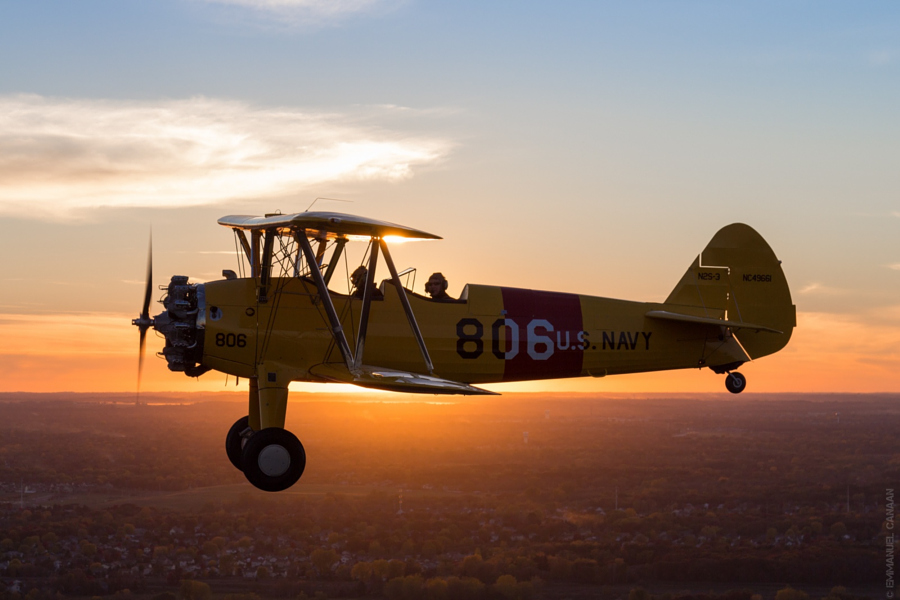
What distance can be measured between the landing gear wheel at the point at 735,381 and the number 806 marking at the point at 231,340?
981 centimetres

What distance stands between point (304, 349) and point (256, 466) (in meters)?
2.23

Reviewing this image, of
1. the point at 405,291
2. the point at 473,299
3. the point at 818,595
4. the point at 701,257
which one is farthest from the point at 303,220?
the point at 818,595

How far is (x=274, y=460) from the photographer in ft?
51.5

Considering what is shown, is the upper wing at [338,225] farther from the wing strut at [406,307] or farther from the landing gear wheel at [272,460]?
the landing gear wheel at [272,460]

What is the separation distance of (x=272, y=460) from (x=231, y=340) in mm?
2256

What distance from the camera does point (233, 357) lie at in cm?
1662

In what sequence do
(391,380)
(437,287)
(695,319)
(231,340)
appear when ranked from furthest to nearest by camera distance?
(695,319) < (437,287) < (231,340) < (391,380)

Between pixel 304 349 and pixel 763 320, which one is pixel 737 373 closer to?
pixel 763 320

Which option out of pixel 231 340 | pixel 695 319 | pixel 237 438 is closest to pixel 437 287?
pixel 231 340

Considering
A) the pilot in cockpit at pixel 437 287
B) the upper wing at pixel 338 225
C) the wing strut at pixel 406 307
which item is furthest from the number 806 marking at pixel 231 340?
the pilot in cockpit at pixel 437 287

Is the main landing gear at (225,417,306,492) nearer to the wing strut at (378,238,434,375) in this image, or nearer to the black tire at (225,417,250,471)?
the black tire at (225,417,250,471)

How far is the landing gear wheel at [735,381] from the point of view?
20.0 m

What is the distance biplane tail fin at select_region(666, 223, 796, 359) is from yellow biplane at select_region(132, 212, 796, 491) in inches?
31.8

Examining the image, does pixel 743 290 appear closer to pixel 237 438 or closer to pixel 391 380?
pixel 391 380
